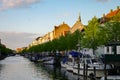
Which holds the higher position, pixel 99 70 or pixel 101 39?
A: pixel 101 39

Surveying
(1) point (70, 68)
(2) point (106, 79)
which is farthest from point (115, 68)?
(1) point (70, 68)

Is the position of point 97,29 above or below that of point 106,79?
above

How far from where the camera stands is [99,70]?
5788cm

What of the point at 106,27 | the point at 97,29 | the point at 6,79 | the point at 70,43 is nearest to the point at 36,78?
the point at 6,79

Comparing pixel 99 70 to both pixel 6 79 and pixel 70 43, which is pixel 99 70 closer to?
pixel 6 79

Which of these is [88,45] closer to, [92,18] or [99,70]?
[92,18]

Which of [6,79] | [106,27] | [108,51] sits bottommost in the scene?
[6,79]

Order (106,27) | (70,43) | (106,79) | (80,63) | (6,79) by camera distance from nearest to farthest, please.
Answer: (106,79) < (6,79) < (80,63) < (106,27) < (70,43)

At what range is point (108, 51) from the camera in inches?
2670

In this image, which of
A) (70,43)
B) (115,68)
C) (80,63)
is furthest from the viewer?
(70,43)

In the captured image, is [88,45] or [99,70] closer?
[99,70]

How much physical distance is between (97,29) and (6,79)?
27582mm

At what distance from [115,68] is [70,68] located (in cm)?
2005

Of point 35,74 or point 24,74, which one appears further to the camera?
point 24,74
